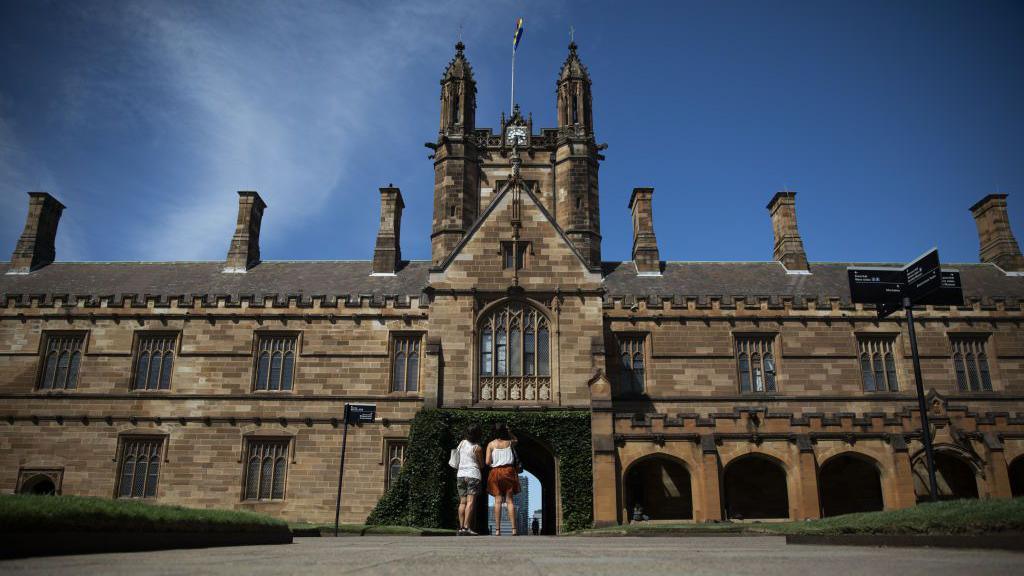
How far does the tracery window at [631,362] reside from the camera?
27781 millimetres

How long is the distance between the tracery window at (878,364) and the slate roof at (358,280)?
6.37 ft

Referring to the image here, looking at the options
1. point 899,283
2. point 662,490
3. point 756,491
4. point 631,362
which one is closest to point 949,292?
point 899,283

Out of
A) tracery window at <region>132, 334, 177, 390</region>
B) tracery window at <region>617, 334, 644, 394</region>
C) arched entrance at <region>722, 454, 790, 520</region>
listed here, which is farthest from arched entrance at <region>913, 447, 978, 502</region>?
tracery window at <region>132, 334, 177, 390</region>

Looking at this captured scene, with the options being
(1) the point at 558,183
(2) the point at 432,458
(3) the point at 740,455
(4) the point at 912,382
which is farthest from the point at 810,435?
(1) the point at 558,183

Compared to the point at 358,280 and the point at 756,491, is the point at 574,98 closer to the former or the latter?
the point at 358,280

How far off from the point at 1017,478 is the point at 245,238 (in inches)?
1257

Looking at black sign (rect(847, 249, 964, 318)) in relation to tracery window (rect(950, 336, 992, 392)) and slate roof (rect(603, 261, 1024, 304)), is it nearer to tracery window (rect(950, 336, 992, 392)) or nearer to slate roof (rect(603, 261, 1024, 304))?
tracery window (rect(950, 336, 992, 392))

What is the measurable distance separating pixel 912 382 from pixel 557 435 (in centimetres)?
1507

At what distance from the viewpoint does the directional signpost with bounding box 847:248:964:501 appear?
60.3 feet

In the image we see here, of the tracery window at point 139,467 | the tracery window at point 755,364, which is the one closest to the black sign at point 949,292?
the tracery window at point 755,364

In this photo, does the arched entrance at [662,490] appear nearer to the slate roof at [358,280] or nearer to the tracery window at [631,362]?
the tracery window at [631,362]

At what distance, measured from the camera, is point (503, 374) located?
23812 millimetres

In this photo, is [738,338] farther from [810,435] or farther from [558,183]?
[558,183]

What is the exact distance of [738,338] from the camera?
1123 inches
